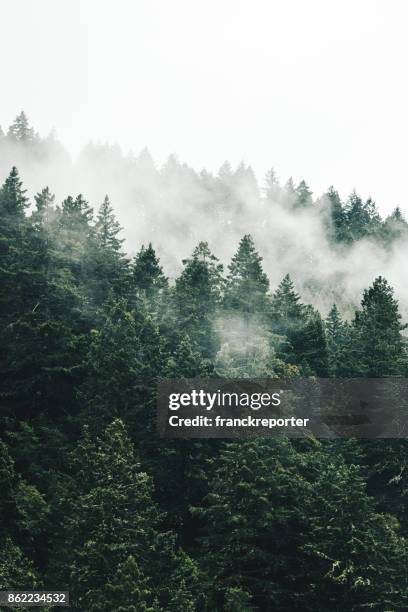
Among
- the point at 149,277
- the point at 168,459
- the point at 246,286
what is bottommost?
the point at 168,459

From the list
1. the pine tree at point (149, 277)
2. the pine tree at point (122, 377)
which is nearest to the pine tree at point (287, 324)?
the pine tree at point (149, 277)

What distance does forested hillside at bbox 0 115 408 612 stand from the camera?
1250 inches

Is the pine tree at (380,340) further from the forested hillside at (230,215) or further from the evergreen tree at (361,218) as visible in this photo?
the evergreen tree at (361,218)

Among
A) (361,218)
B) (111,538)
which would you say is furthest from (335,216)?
(111,538)

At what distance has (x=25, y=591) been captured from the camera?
30797mm

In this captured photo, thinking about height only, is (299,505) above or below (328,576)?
above

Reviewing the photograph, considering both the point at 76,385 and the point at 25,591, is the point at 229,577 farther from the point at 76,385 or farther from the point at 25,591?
the point at 76,385

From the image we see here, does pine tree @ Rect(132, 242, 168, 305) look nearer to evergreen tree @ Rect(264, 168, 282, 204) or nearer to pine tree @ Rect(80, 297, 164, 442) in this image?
pine tree @ Rect(80, 297, 164, 442)

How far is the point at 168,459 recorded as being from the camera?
38688 millimetres

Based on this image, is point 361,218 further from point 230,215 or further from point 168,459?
point 168,459

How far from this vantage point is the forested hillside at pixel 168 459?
104 feet

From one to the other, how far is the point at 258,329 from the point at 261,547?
57.0 feet

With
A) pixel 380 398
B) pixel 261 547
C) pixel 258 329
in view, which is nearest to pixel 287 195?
pixel 258 329

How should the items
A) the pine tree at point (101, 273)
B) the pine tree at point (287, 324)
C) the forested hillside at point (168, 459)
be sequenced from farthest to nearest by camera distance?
the pine tree at point (101, 273), the pine tree at point (287, 324), the forested hillside at point (168, 459)
